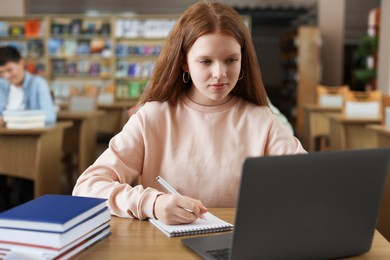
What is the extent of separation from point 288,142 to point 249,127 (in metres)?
0.13

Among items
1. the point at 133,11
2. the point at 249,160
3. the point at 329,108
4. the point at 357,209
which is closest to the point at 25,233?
the point at 249,160

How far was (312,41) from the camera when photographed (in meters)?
10.6

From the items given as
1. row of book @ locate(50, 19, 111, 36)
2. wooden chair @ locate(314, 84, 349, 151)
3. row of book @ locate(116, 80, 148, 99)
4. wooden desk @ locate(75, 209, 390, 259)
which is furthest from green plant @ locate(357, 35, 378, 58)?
wooden desk @ locate(75, 209, 390, 259)

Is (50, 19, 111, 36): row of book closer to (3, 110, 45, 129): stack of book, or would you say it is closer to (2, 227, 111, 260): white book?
(3, 110, 45, 129): stack of book

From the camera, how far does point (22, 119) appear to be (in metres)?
3.79

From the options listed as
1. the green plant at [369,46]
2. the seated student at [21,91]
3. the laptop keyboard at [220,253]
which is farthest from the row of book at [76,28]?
the laptop keyboard at [220,253]

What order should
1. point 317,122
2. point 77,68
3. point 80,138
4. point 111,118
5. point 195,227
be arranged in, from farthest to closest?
1. point 77,68
2. point 111,118
3. point 317,122
4. point 80,138
5. point 195,227

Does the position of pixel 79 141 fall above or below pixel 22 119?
below

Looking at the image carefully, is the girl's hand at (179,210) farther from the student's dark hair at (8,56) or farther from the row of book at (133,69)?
the row of book at (133,69)

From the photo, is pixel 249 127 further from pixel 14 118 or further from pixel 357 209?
pixel 14 118

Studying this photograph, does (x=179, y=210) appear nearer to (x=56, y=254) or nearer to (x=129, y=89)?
(x=56, y=254)

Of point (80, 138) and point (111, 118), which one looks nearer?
point (80, 138)

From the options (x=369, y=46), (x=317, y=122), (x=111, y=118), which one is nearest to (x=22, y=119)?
(x=111, y=118)

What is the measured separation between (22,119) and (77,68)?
17.1 feet
